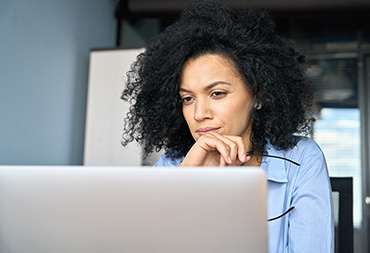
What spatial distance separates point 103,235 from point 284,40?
45.9 inches

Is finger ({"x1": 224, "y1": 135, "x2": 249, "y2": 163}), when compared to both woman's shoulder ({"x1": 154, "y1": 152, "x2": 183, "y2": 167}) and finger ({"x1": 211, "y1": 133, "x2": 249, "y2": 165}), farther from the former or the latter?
woman's shoulder ({"x1": 154, "y1": 152, "x2": 183, "y2": 167})

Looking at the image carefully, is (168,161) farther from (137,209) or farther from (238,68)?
(137,209)

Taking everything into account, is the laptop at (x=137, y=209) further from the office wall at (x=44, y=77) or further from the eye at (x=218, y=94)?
the office wall at (x=44, y=77)

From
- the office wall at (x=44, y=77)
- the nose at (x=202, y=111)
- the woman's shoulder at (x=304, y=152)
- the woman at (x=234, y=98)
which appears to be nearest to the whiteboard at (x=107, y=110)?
the office wall at (x=44, y=77)

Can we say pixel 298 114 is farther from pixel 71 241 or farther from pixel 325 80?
pixel 325 80

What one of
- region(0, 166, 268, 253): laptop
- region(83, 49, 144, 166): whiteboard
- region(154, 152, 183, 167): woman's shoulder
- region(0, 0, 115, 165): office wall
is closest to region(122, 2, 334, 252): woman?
region(154, 152, 183, 167): woman's shoulder

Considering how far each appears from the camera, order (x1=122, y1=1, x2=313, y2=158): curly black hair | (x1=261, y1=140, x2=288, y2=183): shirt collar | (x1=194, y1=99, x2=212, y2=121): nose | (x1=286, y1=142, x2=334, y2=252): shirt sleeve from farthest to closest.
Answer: (x1=122, y1=1, x2=313, y2=158): curly black hair, (x1=194, y1=99, x2=212, y2=121): nose, (x1=261, y1=140, x2=288, y2=183): shirt collar, (x1=286, y1=142, x2=334, y2=252): shirt sleeve

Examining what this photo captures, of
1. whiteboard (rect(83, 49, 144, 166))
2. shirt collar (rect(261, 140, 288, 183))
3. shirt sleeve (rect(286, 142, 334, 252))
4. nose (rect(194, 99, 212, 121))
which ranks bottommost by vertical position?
shirt sleeve (rect(286, 142, 334, 252))

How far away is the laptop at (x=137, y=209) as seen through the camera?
0.59 m

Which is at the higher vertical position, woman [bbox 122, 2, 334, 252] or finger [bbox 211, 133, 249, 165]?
woman [bbox 122, 2, 334, 252]

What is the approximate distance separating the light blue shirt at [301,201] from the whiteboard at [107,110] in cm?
200

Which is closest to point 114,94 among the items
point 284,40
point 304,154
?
point 284,40

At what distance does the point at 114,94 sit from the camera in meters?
3.24

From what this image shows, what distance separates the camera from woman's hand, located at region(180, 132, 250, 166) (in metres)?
1.07
